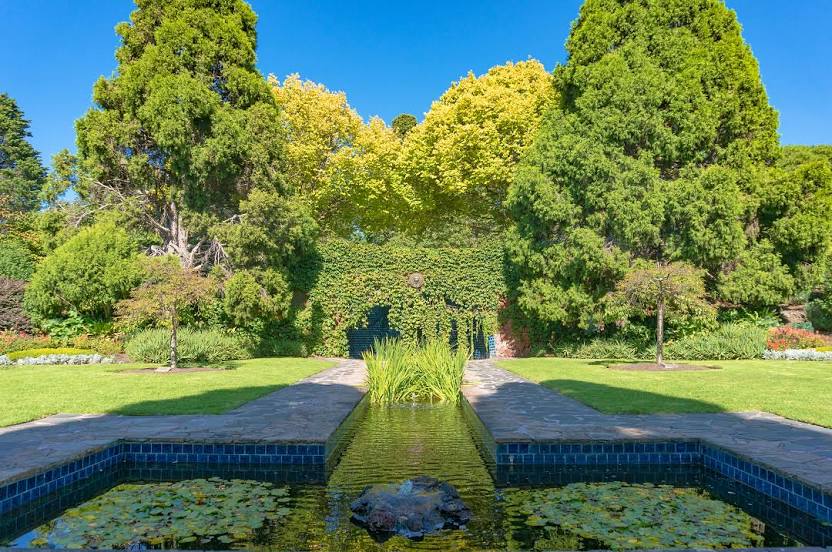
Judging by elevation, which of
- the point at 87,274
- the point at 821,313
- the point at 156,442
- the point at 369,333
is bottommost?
the point at 156,442

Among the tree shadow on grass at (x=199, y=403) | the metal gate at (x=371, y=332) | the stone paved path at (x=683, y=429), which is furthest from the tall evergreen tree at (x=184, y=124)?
the stone paved path at (x=683, y=429)

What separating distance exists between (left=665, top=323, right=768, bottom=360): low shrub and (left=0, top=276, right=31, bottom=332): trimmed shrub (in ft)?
58.8

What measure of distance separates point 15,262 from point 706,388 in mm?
19949

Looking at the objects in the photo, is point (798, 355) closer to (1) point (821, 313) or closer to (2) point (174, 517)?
(1) point (821, 313)

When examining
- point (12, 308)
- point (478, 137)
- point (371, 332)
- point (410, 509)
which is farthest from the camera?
point (478, 137)

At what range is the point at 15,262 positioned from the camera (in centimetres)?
1859

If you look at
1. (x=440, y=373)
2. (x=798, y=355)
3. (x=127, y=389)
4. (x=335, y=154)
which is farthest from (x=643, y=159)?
(x=127, y=389)

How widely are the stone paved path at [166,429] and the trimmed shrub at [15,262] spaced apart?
14.8m

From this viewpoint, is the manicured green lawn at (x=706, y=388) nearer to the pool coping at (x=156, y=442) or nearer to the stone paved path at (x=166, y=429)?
the stone paved path at (x=166, y=429)

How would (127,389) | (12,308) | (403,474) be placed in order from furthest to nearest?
(12,308) < (127,389) < (403,474)

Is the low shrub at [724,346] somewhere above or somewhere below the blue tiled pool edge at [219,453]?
above

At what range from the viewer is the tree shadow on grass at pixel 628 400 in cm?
677

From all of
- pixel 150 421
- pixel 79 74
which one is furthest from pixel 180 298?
pixel 79 74

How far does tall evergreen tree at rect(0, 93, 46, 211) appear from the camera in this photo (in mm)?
32062
